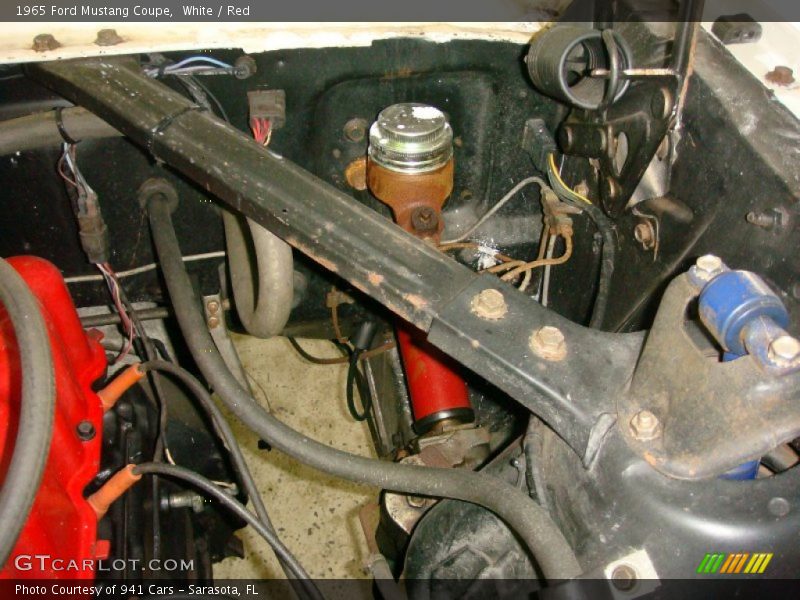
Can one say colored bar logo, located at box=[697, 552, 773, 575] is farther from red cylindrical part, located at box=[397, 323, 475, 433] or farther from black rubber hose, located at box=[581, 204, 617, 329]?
red cylindrical part, located at box=[397, 323, 475, 433]

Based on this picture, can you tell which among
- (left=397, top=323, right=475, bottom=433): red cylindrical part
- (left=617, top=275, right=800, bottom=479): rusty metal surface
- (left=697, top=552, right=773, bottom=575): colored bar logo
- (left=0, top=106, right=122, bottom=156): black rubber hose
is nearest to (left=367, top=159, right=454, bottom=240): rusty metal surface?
(left=397, top=323, right=475, bottom=433): red cylindrical part

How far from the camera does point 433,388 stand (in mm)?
1229

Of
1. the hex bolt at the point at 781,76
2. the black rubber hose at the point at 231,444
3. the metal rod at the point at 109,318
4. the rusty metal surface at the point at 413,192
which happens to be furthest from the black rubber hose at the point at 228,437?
the hex bolt at the point at 781,76

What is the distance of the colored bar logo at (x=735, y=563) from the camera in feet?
2.05

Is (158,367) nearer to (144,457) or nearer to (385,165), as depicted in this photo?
(144,457)

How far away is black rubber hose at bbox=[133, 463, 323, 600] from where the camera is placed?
0.84m

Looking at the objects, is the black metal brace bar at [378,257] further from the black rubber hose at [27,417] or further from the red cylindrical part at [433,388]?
the red cylindrical part at [433,388]

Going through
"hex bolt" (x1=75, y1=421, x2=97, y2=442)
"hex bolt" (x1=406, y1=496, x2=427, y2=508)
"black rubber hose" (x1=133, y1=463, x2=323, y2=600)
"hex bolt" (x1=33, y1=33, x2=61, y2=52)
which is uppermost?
"hex bolt" (x1=33, y1=33, x2=61, y2=52)

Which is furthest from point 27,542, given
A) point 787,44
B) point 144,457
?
point 787,44

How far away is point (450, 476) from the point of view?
31.0 inches

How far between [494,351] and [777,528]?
12.4 inches

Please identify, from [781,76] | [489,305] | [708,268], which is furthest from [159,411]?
[781,76]

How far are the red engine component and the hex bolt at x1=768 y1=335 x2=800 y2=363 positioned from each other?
79 centimetres

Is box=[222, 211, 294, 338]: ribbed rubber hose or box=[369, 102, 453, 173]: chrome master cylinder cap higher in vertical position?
box=[369, 102, 453, 173]: chrome master cylinder cap
